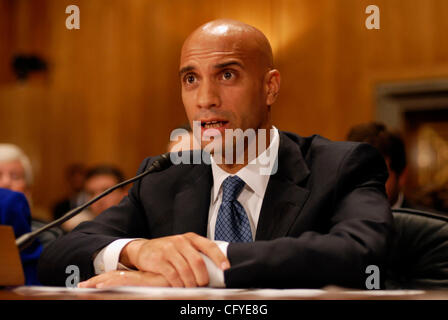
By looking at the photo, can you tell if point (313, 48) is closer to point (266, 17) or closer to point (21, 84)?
point (266, 17)

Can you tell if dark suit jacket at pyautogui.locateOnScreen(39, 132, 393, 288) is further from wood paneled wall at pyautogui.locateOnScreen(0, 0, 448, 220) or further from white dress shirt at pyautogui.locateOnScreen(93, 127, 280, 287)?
wood paneled wall at pyautogui.locateOnScreen(0, 0, 448, 220)

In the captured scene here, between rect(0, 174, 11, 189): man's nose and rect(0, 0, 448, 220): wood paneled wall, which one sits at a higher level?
rect(0, 0, 448, 220): wood paneled wall

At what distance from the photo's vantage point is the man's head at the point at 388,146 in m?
2.48

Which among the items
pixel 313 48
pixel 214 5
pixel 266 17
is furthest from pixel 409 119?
pixel 214 5

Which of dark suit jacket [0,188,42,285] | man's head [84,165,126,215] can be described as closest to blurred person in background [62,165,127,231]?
man's head [84,165,126,215]

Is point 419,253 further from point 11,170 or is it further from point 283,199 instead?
point 11,170

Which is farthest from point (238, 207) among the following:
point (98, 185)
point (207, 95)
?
point (98, 185)

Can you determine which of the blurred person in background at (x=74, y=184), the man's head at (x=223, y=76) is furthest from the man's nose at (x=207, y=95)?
the blurred person in background at (x=74, y=184)

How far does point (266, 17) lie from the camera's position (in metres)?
5.23

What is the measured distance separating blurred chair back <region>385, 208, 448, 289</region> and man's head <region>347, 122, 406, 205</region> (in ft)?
2.57

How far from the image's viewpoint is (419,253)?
65.0 inches

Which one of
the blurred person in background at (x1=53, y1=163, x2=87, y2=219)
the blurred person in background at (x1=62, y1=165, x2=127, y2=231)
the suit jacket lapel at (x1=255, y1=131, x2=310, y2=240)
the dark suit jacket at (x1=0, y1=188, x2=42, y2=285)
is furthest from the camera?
the blurred person in background at (x1=53, y1=163, x2=87, y2=219)

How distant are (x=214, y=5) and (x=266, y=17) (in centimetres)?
63

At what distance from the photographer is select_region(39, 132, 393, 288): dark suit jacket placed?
1142 mm
